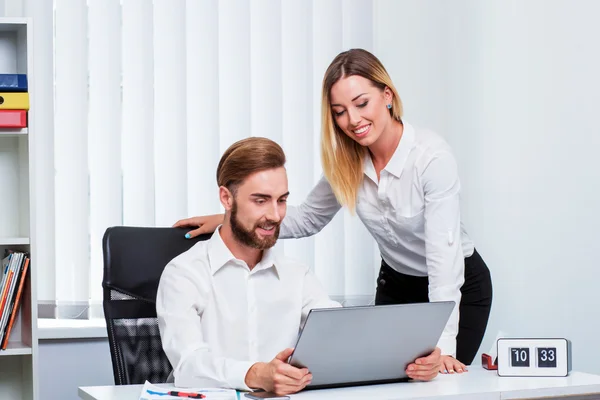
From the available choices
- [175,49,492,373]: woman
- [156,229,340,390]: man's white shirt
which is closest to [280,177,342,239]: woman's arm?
[175,49,492,373]: woman

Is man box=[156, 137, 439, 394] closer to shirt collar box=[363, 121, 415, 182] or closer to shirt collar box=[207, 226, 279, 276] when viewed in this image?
shirt collar box=[207, 226, 279, 276]

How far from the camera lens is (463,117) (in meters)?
3.21

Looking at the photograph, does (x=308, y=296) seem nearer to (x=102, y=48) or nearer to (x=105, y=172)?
(x=105, y=172)

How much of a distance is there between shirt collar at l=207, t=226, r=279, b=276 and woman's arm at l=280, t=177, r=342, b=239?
0.47 meters

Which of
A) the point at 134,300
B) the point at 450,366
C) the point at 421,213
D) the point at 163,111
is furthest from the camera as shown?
the point at 163,111

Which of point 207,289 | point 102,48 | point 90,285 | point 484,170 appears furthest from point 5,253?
point 484,170

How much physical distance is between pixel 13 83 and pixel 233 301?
1.11 metres

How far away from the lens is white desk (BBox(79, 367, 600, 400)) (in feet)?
5.01

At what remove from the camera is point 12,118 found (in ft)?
8.13

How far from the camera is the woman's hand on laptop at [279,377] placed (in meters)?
1.49

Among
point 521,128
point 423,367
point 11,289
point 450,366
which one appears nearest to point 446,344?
point 450,366

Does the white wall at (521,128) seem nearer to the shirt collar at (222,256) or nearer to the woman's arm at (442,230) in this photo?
the woman's arm at (442,230)

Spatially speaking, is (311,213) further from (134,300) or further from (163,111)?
(163,111)

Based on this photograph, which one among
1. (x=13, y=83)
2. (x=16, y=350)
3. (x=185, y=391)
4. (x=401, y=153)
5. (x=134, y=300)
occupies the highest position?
(x=13, y=83)
